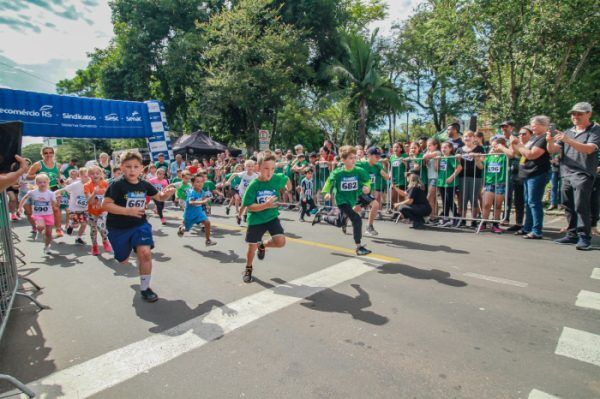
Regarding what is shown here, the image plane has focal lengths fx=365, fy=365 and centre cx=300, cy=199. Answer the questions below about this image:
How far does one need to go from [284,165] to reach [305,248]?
20.3ft

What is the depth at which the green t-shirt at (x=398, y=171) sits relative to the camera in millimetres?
9688

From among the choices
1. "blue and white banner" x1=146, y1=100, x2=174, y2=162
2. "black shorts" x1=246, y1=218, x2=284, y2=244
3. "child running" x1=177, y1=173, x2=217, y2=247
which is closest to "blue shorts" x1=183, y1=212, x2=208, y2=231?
"child running" x1=177, y1=173, x2=217, y2=247

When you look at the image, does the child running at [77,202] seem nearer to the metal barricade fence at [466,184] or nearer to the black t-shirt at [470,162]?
the metal barricade fence at [466,184]

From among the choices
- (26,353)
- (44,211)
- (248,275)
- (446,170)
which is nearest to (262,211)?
(248,275)

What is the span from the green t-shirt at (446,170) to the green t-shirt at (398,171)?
1221mm

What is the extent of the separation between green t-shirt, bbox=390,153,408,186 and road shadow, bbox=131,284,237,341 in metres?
6.73

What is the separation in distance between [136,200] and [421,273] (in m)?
3.98

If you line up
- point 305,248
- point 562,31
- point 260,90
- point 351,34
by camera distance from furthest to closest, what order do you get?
point 351,34
point 260,90
point 562,31
point 305,248

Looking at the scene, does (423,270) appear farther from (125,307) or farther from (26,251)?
(26,251)

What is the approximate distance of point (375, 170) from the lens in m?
8.62

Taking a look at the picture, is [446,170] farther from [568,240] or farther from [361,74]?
[361,74]

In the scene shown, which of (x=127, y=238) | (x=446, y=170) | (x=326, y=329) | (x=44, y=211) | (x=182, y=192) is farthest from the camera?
(x=182, y=192)

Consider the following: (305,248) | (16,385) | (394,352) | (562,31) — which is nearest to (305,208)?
(305,248)

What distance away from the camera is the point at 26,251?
7.78 meters
